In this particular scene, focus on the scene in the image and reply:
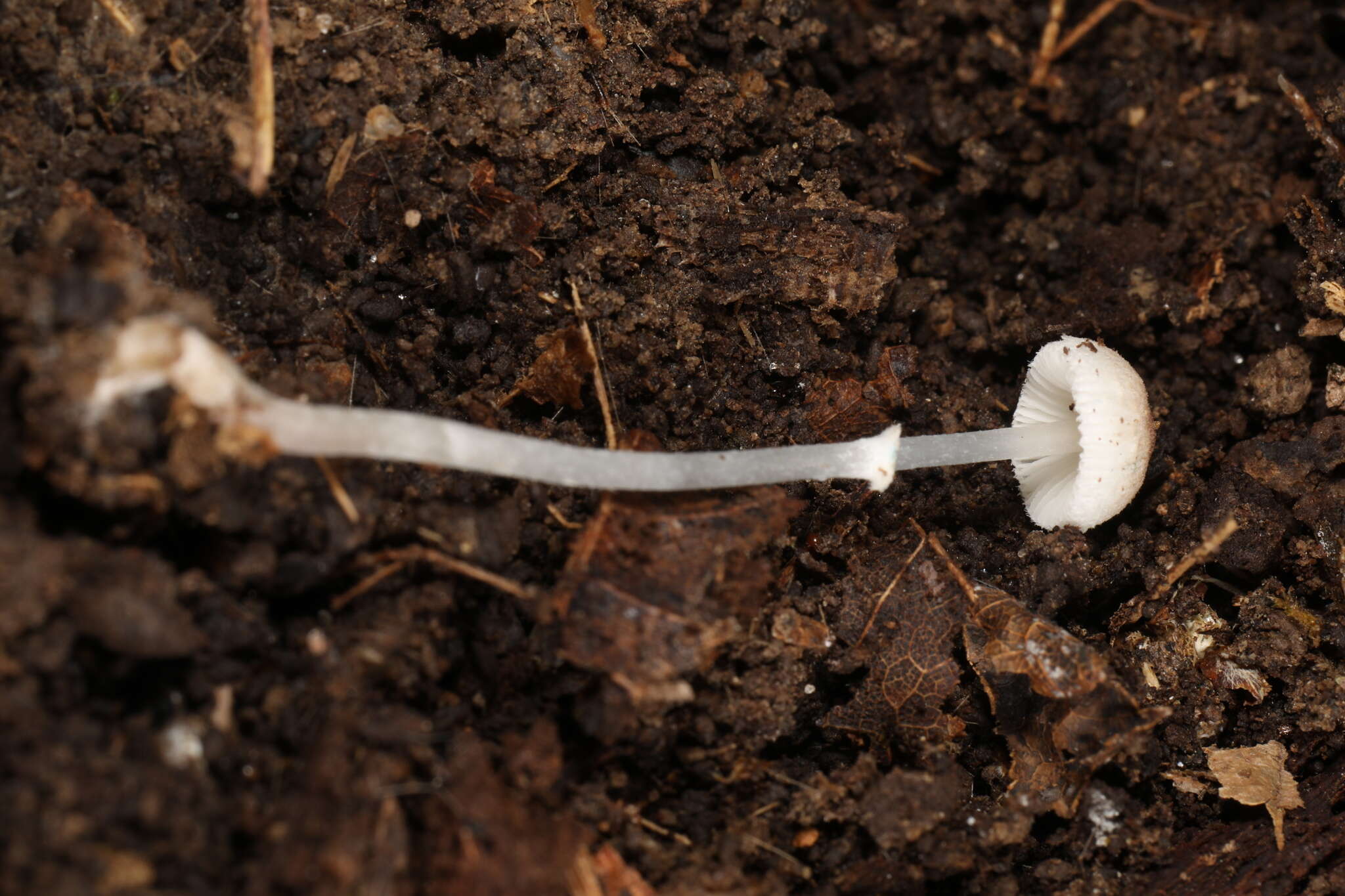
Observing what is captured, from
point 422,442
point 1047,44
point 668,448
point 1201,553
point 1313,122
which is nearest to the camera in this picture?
point 422,442

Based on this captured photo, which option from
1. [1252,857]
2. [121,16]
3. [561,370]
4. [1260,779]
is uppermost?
[121,16]

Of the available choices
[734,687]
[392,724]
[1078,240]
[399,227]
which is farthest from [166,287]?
[1078,240]

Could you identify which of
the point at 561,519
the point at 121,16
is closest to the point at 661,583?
the point at 561,519

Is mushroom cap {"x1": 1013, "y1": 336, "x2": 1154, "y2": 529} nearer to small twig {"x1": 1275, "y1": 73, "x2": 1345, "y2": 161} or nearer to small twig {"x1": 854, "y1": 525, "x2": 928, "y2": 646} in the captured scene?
small twig {"x1": 854, "y1": 525, "x2": 928, "y2": 646}

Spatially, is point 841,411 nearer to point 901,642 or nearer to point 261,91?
point 901,642

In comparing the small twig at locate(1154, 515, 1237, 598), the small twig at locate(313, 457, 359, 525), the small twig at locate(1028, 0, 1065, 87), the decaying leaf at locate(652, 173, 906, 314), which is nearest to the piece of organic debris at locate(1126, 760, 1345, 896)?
the small twig at locate(1154, 515, 1237, 598)
